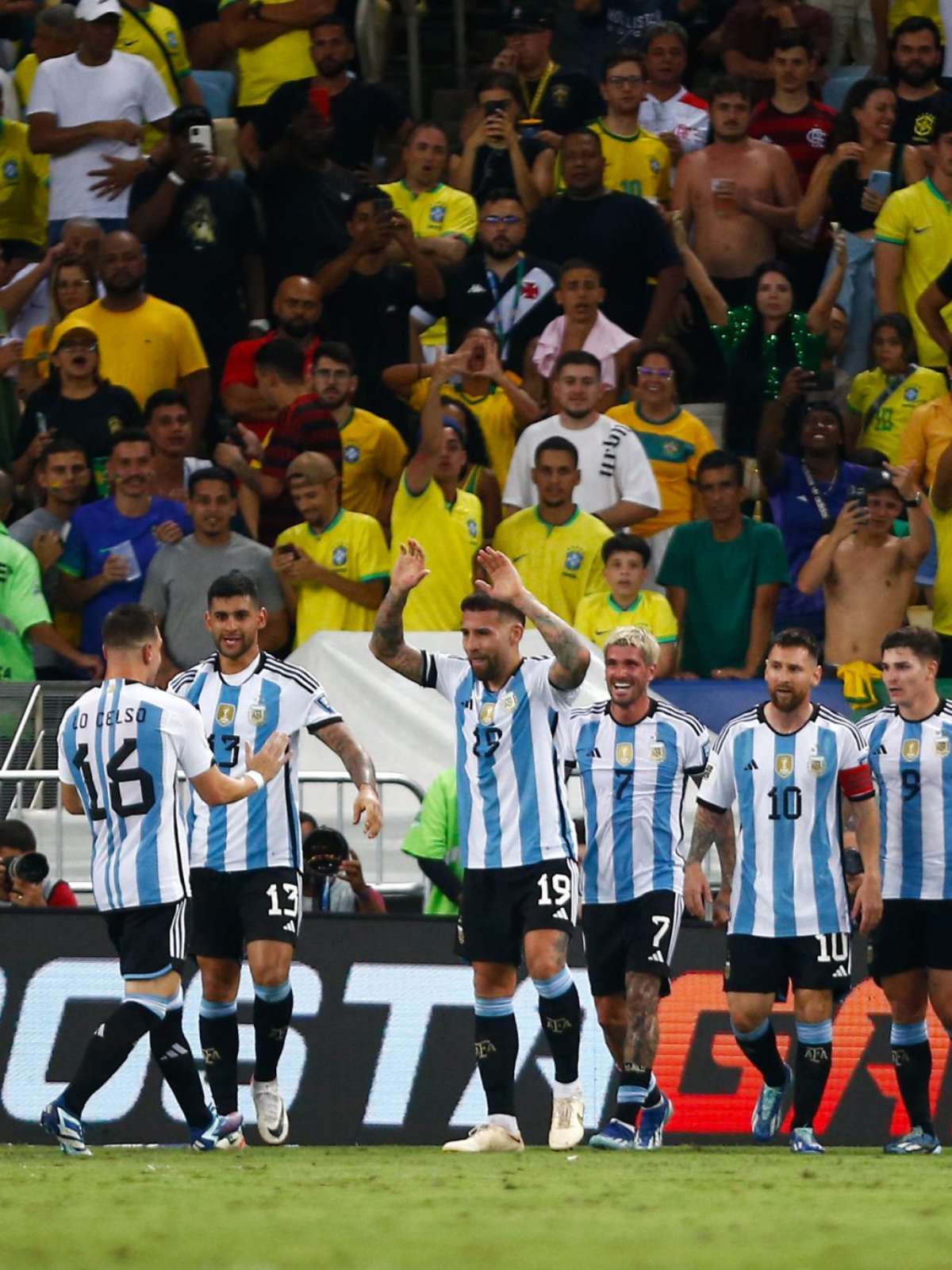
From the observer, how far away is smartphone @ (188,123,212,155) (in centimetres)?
1539

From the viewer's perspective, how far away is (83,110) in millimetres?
15898

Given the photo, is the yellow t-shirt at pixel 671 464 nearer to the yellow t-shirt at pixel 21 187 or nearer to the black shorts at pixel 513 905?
the yellow t-shirt at pixel 21 187

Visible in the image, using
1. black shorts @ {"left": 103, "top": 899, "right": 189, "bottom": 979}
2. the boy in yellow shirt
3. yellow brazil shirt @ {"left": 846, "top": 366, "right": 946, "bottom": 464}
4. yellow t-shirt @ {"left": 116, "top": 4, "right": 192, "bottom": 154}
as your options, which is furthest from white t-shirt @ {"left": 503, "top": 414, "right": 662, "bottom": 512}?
black shorts @ {"left": 103, "top": 899, "right": 189, "bottom": 979}

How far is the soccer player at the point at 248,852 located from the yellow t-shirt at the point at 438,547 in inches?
137

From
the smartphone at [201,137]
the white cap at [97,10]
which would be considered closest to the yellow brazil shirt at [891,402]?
the smartphone at [201,137]

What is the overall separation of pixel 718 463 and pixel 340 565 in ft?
7.29

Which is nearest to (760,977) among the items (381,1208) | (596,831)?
Result: (596,831)

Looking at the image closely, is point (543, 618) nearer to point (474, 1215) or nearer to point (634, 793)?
point (634, 793)

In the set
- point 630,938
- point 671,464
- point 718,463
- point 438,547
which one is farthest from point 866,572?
point 630,938

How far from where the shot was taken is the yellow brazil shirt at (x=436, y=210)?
16.1 m

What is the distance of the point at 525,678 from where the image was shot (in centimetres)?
1009

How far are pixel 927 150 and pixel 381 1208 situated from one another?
35.2 feet

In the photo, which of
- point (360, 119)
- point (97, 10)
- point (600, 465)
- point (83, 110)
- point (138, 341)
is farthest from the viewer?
point (360, 119)

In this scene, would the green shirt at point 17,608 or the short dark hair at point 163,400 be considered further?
the short dark hair at point 163,400
